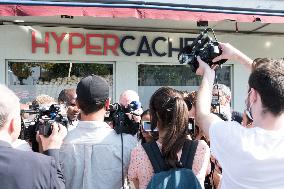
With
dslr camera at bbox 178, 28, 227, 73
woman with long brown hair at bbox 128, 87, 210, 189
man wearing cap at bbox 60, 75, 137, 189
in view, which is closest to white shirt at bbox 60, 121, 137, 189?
man wearing cap at bbox 60, 75, 137, 189

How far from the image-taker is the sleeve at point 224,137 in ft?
6.38

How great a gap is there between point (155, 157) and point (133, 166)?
0.16m

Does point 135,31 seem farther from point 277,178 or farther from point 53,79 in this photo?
point 277,178

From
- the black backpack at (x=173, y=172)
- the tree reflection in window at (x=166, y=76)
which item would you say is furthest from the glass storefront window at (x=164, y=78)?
the black backpack at (x=173, y=172)

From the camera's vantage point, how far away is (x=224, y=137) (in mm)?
1974

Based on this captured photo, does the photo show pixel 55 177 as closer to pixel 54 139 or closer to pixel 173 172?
pixel 54 139

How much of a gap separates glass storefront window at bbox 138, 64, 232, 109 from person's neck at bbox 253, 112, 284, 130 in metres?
5.91

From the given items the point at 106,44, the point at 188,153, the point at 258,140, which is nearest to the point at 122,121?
the point at 188,153

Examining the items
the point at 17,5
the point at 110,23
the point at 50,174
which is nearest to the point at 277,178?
the point at 50,174

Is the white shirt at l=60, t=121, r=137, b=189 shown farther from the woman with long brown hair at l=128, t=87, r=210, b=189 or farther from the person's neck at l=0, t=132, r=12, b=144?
the person's neck at l=0, t=132, r=12, b=144

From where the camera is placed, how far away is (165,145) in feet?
8.11

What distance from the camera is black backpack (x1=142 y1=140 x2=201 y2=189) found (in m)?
2.39

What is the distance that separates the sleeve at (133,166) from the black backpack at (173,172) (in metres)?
0.08

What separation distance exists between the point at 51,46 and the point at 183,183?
17.8ft
